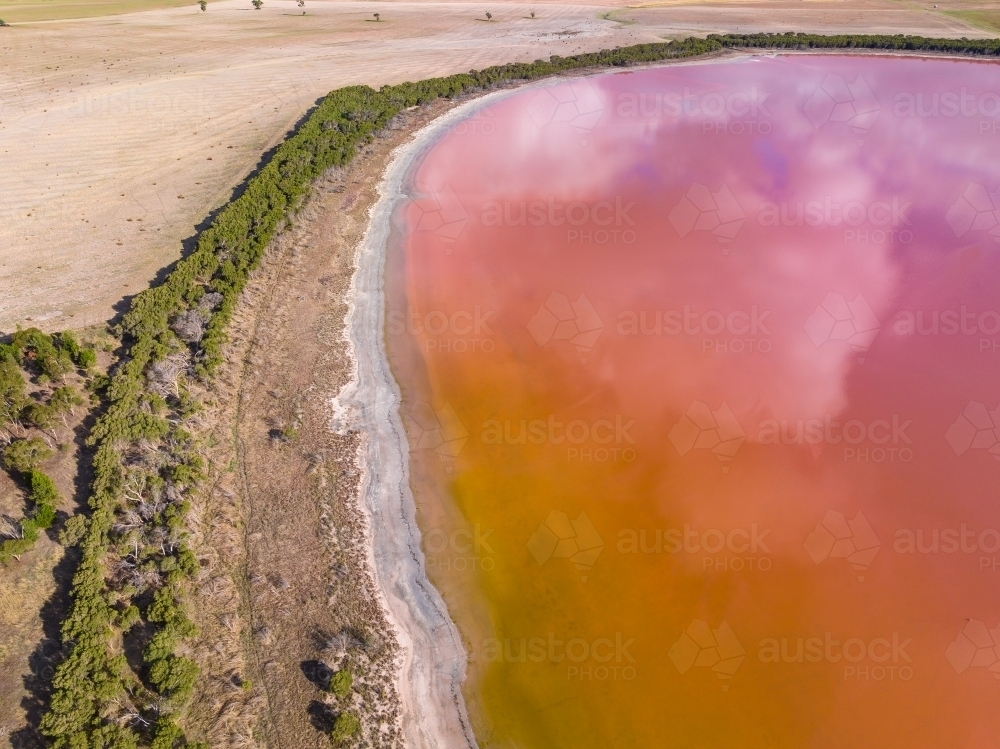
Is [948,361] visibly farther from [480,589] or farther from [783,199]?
[480,589]

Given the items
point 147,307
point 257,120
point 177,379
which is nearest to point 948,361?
point 177,379

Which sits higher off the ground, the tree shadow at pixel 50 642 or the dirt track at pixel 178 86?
the dirt track at pixel 178 86

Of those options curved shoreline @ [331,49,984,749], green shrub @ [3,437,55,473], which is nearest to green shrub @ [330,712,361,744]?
curved shoreline @ [331,49,984,749]

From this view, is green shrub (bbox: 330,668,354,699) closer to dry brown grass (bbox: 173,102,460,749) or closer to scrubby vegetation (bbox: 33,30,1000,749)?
scrubby vegetation (bbox: 33,30,1000,749)

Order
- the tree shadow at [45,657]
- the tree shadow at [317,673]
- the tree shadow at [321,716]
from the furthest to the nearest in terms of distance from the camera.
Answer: the tree shadow at [317,673] < the tree shadow at [321,716] < the tree shadow at [45,657]

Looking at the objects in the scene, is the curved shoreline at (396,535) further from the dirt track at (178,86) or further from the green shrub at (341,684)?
the dirt track at (178,86)

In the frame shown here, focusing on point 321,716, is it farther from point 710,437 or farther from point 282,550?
point 710,437

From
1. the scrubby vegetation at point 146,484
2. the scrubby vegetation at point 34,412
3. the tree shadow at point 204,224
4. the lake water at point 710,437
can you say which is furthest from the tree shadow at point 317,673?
the tree shadow at point 204,224
